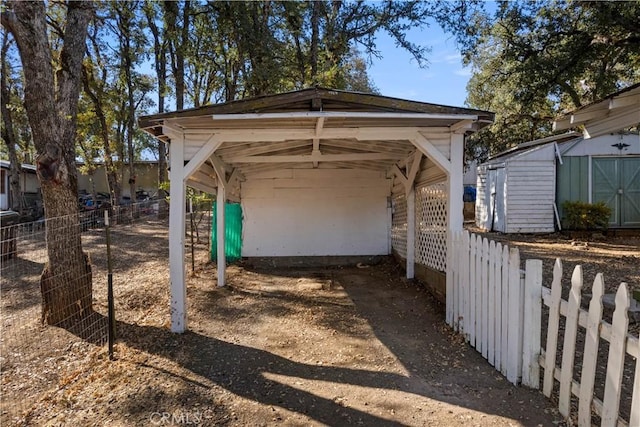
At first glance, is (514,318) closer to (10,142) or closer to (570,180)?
(570,180)

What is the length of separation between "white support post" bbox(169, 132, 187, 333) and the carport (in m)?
0.01

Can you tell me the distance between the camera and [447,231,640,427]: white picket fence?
214 centimetres

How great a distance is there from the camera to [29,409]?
314cm

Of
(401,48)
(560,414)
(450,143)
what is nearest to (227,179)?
(450,143)

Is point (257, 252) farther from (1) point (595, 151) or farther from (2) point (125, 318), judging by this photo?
(1) point (595, 151)

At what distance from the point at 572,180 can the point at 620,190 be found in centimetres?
138

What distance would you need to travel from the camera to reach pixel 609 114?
4914 millimetres

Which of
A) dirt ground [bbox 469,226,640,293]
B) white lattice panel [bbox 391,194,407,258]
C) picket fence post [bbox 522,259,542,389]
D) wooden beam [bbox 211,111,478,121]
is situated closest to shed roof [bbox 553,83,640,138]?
wooden beam [bbox 211,111,478,121]

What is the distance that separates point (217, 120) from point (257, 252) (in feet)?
18.0

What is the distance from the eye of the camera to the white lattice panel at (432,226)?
5.98m

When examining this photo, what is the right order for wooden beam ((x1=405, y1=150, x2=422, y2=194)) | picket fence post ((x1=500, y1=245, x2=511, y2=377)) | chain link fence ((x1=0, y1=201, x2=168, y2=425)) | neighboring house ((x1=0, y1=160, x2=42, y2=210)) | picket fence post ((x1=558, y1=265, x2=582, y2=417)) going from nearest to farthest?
picket fence post ((x1=558, y1=265, x2=582, y2=417)) → picket fence post ((x1=500, y1=245, x2=511, y2=377)) → chain link fence ((x1=0, y1=201, x2=168, y2=425)) → wooden beam ((x1=405, y1=150, x2=422, y2=194)) → neighboring house ((x1=0, y1=160, x2=42, y2=210))

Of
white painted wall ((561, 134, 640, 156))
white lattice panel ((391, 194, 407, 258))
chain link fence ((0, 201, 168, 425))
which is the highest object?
white painted wall ((561, 134, 640, 156))

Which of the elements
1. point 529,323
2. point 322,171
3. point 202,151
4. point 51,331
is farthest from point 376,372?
point 322,171
